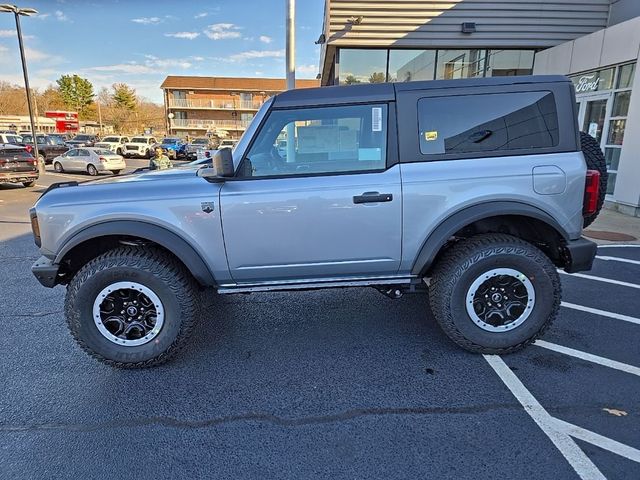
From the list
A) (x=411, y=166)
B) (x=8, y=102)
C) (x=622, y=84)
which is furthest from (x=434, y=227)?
(x=8, y=102)

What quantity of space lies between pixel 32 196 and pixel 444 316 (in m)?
13.8

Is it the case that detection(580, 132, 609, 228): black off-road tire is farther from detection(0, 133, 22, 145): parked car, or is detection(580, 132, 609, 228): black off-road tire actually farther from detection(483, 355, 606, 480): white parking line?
detection(0, 133, 22, 145): parked car

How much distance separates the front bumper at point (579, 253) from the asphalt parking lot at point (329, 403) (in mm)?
722

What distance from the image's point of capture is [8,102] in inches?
2749

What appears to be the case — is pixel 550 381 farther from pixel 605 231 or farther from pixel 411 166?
pixel 605 231

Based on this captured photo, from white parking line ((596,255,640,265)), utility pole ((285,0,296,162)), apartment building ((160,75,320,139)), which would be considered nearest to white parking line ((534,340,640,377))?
white parking line ((596,255,640,265))

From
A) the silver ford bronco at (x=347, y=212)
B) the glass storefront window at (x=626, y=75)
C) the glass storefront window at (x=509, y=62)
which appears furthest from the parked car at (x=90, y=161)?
the glass storefront window at (x=626, y=75)

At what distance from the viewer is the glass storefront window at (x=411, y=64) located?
35.1ft

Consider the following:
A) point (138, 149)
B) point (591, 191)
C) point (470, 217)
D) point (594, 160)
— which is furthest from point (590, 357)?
point (138, 149)

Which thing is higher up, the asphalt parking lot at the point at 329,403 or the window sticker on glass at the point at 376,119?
the window sticker on glass at the point at 376,119

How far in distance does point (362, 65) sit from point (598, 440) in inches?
401

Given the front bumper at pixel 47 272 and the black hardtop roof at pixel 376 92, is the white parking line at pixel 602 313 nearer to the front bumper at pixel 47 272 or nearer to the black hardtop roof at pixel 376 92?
the black hardtop roof at pixel 376 92

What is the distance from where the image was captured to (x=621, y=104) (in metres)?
8.62

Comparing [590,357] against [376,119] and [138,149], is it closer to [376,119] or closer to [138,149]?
[376,119]
